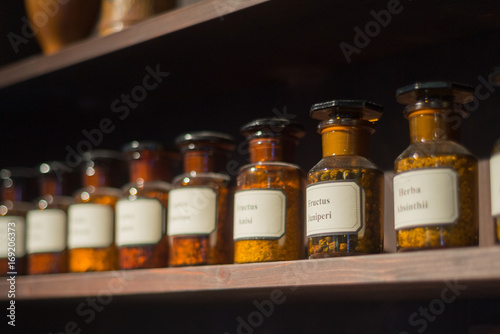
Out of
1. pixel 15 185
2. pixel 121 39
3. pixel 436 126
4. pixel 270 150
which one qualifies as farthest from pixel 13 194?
pixel 436 126

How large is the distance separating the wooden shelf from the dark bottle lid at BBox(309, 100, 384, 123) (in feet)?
0.68

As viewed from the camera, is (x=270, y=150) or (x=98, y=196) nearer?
(x=270, y=150)

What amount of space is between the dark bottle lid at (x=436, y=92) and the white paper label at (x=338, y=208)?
0.12 meters

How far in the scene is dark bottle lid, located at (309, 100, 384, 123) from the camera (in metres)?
0.86

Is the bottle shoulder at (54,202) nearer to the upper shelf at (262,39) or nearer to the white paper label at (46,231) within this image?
the white paper label at (46,231)

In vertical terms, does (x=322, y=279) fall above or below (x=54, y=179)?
below

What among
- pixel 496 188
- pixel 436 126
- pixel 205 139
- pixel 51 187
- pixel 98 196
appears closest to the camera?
pixel 496 188

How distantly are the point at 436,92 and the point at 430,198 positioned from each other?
0.46 ft

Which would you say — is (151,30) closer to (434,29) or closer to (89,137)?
(434,29)

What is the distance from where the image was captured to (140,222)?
1.04m

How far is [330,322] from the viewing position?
1.05 m

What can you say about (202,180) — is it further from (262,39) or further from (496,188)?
(496,188)

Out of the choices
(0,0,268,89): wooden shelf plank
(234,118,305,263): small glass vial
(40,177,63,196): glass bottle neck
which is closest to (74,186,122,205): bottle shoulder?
(40,177,63,196): glass bottle neck

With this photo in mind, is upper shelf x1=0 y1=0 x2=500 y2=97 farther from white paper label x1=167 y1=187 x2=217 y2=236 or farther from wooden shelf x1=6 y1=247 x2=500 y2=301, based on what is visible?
wooden shelf x1=6 y1=247 x2=500 y2=301
